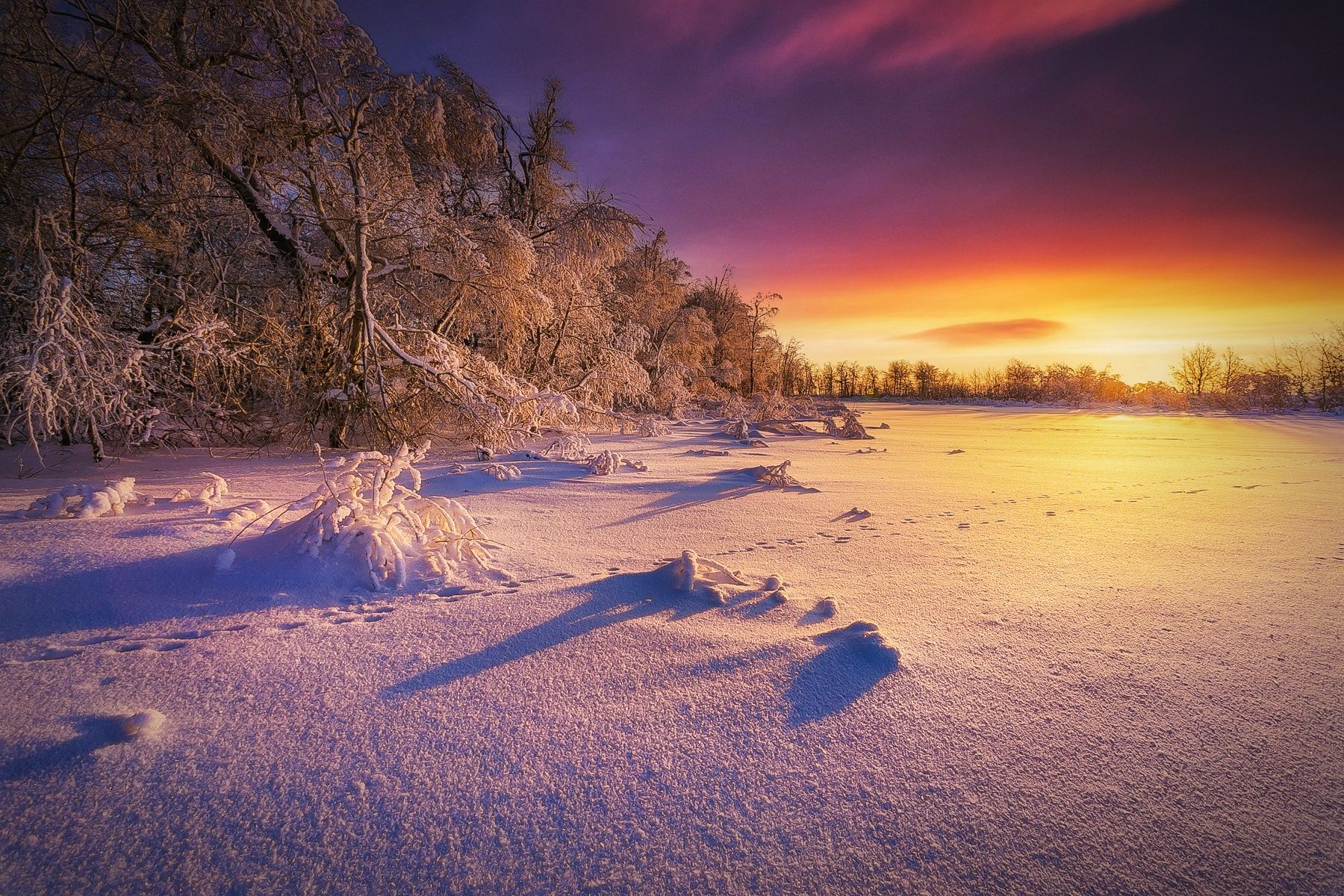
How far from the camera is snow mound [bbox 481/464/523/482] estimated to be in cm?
469

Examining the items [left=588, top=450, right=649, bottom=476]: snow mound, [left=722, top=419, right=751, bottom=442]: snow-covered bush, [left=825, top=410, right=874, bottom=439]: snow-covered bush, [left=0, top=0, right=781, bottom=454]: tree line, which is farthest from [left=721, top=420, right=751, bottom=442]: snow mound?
[left=588, top=450, right=649, bottom=476]: snow mound

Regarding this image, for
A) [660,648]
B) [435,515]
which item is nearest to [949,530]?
[660,648]

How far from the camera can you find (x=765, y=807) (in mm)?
1113

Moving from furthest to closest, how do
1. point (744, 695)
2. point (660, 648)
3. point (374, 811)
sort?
point (660, 648) < point (744, 695) < point (374, 811)

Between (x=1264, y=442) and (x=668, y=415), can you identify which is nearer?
(x=1264, y=442)

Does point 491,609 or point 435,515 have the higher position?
point 435,515

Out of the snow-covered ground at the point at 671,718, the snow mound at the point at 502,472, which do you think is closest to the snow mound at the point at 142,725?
the snow-covered ground at the point at 671,718

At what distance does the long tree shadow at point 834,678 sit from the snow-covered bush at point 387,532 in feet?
5.03

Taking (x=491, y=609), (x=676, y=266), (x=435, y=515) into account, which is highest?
(x=676, y=266)

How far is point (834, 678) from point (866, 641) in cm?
23

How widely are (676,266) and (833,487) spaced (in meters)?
15.5

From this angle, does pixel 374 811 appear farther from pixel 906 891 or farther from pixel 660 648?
pixel 906 891

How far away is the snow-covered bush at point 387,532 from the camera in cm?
227

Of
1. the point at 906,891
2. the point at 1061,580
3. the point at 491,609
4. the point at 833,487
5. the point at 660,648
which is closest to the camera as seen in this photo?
the point at 906,891
